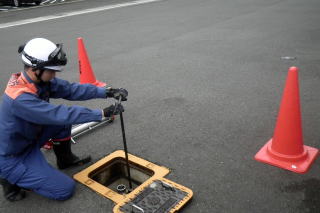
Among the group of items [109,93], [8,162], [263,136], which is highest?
[109,93]

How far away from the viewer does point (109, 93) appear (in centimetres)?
349

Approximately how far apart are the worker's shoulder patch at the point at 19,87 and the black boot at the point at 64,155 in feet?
2.35

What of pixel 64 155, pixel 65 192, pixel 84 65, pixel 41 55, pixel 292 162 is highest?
pixel 41 55

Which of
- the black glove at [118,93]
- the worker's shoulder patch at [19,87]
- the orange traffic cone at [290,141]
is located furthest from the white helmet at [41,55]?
the orange traffic cone at [290,141]

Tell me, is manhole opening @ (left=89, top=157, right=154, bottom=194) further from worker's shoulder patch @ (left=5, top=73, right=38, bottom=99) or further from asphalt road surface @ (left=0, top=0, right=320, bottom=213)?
worker's shoulder patch @ (left=5, top=73, right=38, bottom=99)

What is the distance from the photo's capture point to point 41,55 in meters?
2.83

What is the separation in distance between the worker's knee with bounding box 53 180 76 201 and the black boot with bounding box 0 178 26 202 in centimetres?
37

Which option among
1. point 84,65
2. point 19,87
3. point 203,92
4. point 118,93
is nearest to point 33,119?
point 19,87

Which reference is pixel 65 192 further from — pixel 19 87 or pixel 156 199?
pixel 19 87

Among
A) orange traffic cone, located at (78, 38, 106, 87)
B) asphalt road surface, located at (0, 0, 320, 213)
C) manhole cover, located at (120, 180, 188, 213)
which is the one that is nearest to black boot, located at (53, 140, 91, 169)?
asphalt road surface, located at (0, 0, 320, 213)

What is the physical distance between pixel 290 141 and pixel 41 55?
2.46 m

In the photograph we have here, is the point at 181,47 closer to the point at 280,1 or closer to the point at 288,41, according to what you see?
the point at 288,41

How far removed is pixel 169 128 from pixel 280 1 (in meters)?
11.7

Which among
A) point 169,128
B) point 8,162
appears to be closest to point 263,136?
point 169,128
